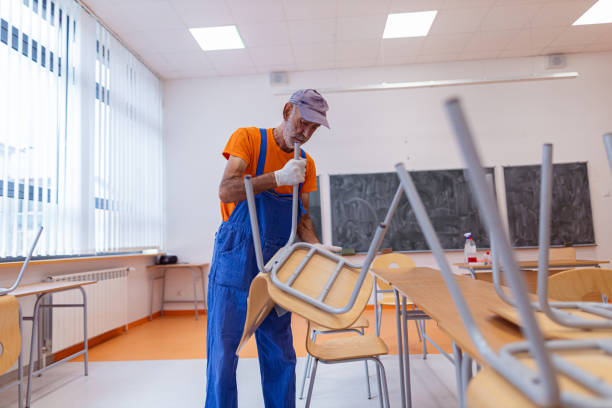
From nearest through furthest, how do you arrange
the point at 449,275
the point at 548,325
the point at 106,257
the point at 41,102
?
the point at 449,275
the point at 548,325
the point at 41,102
the point at 106,257

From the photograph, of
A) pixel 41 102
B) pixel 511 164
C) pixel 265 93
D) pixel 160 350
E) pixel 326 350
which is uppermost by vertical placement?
pixel 265 93

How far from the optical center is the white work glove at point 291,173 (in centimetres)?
121

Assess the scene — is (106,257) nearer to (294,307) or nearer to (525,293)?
(294,307)

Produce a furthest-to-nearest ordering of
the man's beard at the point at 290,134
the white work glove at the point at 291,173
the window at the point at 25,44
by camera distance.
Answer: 1. the window at the point at 25,44
2. the man's beard at the point at 290,134
3. the white work glove at the point at 291,173

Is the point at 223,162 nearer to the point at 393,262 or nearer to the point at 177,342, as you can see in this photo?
the point at 177,342

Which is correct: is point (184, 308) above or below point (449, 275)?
below

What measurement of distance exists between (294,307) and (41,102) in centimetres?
312

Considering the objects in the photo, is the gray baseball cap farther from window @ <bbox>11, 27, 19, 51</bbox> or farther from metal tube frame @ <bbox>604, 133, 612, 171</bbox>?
window @ <bbox>11, 27, 19, 51</bbox>

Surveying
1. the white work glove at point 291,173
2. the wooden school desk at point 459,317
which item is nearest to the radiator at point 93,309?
the white work glove at point 291,173

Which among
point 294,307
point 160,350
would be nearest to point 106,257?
point 160,350

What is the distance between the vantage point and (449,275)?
0.48 meters

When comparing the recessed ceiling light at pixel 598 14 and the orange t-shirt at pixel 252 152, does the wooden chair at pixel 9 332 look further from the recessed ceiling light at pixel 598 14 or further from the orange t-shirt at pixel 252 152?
the recessed ceiling light at pixel 598 14

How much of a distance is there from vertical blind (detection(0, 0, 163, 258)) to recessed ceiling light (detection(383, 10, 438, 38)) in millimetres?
3112

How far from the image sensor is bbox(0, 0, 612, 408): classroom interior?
2.37 meters
